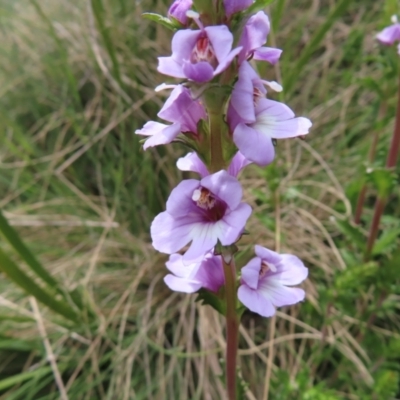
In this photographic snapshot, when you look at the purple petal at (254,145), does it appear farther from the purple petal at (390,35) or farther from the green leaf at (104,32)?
the green leaf at (104,32)

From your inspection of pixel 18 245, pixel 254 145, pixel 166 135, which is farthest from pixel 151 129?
pixel 18 245

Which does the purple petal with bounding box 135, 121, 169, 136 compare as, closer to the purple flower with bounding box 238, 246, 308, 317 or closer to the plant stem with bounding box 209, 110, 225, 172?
the plant stem with bounding box 209, 110, 225, 172

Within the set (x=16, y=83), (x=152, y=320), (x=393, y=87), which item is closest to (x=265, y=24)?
(x=393, y=87)

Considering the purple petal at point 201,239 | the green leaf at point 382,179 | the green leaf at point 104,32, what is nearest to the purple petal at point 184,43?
the purple petal at point 201,239

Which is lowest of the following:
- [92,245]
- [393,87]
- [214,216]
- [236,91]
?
[92,245]

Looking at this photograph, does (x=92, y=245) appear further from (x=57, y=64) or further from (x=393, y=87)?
(x=393, y=87)

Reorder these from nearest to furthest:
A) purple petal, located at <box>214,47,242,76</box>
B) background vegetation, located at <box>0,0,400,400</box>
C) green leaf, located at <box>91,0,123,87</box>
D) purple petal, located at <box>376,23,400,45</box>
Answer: purple petal, located at <box>214,47,242,76</box>, purple petal, located at <box>376,23,400,45</box>, background vegetation, located at <box>0,0,400,400</box>, green leaf, located at <box>91,0,123,87</box>

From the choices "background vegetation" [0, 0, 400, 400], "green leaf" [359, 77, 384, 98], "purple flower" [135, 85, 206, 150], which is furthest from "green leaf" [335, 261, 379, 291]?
"purple flower" [135, 85, 206, 150]
